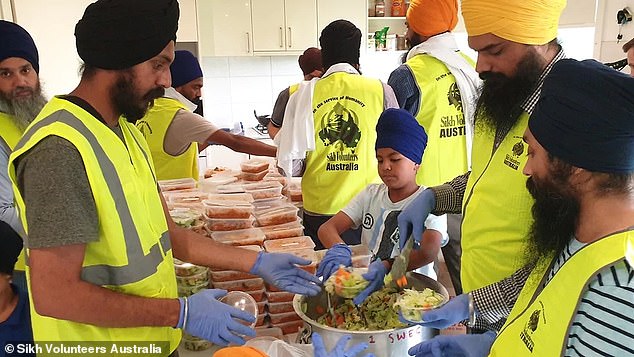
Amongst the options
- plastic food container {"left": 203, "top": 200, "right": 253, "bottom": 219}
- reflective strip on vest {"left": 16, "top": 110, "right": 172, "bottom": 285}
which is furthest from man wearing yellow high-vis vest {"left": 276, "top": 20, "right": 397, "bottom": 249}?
reflective strip on vest {"left": 16, "top": 110, "right": 172, "bottom": 285}

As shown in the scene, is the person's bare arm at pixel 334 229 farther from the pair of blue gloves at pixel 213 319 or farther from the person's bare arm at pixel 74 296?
the person's bare arm at pixel 74 296

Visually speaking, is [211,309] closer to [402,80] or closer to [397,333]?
[397,333]

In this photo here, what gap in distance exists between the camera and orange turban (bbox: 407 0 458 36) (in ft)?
7.65

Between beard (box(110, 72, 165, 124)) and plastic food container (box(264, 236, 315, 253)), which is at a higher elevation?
beard (box(110, 72, 165, 124))

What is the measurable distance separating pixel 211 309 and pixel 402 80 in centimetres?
151

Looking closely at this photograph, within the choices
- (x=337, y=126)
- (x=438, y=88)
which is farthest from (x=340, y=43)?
(x=438, y=88)

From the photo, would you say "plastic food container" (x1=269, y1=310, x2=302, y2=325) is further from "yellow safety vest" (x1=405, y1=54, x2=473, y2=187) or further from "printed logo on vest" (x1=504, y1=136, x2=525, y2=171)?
"yellow safety vest" (x1=405, y1=54, x2=473, y2=187)

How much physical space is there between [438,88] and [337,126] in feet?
1.61

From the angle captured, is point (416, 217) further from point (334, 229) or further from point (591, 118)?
point (591, 118)

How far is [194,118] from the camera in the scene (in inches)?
98.0

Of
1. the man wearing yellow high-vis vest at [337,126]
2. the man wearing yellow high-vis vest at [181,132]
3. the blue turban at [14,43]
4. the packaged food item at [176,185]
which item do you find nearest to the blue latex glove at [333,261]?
the man wearing yellow high-vis vest at [337,126]

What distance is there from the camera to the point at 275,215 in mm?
1931

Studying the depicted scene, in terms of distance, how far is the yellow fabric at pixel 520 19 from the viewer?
122cm

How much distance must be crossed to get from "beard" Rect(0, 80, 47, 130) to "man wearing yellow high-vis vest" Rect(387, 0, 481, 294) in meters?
1.53
